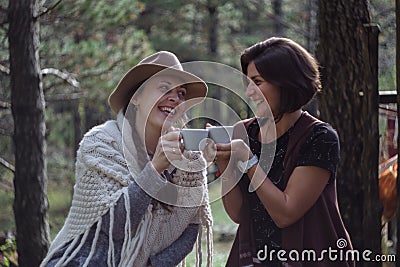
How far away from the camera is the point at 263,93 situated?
221cm

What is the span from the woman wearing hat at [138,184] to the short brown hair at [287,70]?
1.10 feet

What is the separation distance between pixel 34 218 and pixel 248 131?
6.84 feet

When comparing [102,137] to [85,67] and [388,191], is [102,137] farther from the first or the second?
[85,67]

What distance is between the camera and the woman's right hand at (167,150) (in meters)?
2.22

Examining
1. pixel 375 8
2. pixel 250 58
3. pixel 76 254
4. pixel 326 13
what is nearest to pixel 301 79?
pixel 250 58

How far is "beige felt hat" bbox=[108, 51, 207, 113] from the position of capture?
8.04 feet

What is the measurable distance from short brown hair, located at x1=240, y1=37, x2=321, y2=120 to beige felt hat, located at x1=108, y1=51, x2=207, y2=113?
31 centimetres

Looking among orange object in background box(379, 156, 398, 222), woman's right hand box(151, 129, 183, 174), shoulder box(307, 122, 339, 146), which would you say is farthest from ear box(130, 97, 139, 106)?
orange object in background box(379, 156, 398, 222)

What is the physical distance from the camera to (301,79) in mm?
2186

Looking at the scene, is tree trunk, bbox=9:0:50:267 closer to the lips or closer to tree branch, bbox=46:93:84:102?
the lips

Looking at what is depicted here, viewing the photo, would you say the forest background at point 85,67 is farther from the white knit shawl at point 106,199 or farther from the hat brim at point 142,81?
the white knit shawl at point 106,199

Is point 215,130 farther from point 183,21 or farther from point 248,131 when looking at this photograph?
point 183,21

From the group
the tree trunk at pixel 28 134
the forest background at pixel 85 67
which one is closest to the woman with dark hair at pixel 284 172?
the forest background at pixel 85 67

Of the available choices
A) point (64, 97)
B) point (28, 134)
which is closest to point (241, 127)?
point (28, 134)
